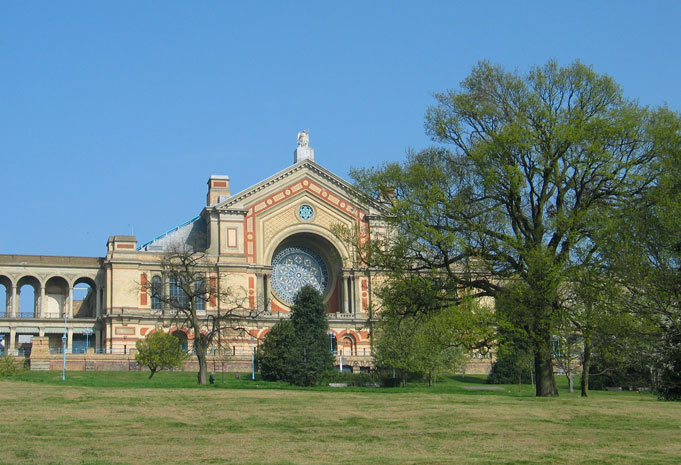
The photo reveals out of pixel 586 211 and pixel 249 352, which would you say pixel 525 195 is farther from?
pixel 249 352

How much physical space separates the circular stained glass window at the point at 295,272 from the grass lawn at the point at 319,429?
157 ft

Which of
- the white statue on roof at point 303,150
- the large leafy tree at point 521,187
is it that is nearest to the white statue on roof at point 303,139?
the white statue on roof at point 303,150

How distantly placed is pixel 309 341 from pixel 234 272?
2292cm

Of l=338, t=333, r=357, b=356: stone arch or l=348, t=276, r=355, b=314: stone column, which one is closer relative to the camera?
l=338, t=333, r=357, b=356: stone arch

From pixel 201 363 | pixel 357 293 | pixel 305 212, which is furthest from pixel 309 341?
pixel 305 212

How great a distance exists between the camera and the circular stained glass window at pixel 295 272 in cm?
7869

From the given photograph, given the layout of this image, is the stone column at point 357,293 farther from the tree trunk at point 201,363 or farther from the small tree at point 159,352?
the tree trunk at point 201,363

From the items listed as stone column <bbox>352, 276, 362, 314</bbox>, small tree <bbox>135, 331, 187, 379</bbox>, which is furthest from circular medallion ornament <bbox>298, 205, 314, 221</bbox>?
small tree <bbox>135, 331, 187, 379</bbox>

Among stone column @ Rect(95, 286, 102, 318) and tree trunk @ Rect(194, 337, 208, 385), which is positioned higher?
stone column @ Rect(95, 286, 102, 318)

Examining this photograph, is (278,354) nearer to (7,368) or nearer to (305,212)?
(7,368)

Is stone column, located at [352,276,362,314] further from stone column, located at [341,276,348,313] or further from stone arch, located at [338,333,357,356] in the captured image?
stone arch, located at [338,333,357,356]

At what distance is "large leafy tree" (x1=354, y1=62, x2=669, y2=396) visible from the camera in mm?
31844

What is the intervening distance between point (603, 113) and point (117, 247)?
47905 millimetres

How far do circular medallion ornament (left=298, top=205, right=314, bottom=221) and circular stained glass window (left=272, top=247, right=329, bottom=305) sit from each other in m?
3.66
